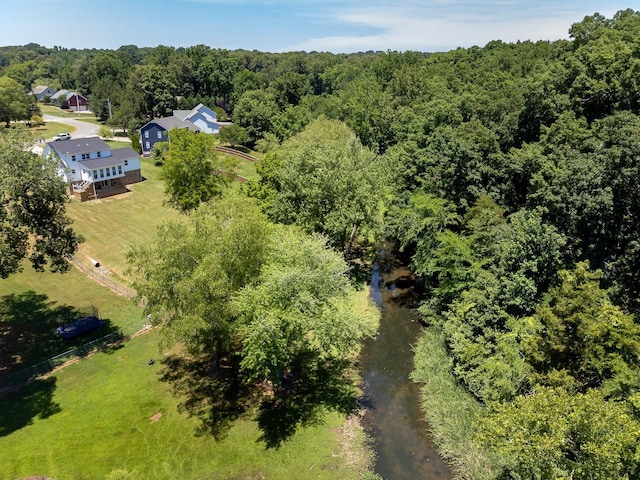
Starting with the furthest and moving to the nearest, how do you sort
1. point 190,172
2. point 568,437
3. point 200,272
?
point 190,172 → point 200,272 → point 568,437

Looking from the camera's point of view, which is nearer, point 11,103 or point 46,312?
point 46,312

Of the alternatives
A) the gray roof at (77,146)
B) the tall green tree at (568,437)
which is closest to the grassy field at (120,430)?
the tall green tree at (568,437)

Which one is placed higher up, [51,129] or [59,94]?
[59,94]

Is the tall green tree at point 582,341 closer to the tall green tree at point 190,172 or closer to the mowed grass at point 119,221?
the mowed grass at point 119,221

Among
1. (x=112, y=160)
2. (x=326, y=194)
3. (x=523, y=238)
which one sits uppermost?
(x=523, y=238)

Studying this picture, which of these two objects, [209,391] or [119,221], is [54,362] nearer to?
[209,391]

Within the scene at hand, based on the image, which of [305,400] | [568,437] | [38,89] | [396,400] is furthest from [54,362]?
[38,89]

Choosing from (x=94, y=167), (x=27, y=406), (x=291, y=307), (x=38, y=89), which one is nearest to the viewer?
(x=291, y=307)
